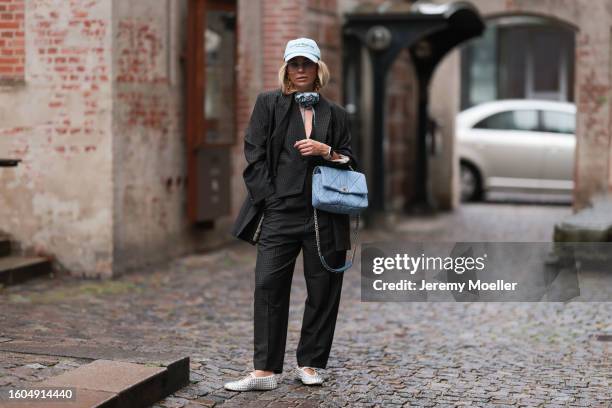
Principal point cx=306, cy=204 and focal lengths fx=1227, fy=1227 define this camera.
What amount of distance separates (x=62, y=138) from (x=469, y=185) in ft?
35.7

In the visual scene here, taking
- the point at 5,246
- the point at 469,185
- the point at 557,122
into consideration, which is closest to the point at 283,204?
the point at 5,246

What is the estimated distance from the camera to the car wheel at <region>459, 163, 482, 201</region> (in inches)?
808

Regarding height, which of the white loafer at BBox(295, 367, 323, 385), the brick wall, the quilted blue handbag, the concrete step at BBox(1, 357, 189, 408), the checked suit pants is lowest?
the white loafer at BBox(295, 367, 323, 385)

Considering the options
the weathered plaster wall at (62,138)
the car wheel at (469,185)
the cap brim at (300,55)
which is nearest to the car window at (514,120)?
the car wheel at (469,185)

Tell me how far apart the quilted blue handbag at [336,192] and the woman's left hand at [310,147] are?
12 centimetres

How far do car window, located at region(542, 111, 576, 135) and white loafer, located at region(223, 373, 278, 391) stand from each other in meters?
13.8

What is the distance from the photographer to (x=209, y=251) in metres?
13.1

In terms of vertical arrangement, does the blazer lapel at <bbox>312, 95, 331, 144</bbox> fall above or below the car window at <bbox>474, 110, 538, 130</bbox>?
above

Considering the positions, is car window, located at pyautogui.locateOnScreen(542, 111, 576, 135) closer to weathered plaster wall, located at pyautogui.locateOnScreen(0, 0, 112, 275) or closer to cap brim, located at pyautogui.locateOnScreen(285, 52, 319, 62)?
weathered plaster wall, located at pyautogui.locateOnScreen(0, 0, 112, 275)

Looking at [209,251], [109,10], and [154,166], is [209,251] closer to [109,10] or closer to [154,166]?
[154,166]

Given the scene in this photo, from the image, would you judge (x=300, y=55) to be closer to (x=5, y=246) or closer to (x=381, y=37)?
(x=5, y=246)

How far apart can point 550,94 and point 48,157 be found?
67.6ft

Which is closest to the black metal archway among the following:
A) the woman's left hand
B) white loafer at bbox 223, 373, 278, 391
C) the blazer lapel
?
the blazer lapel

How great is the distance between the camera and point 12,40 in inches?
427
